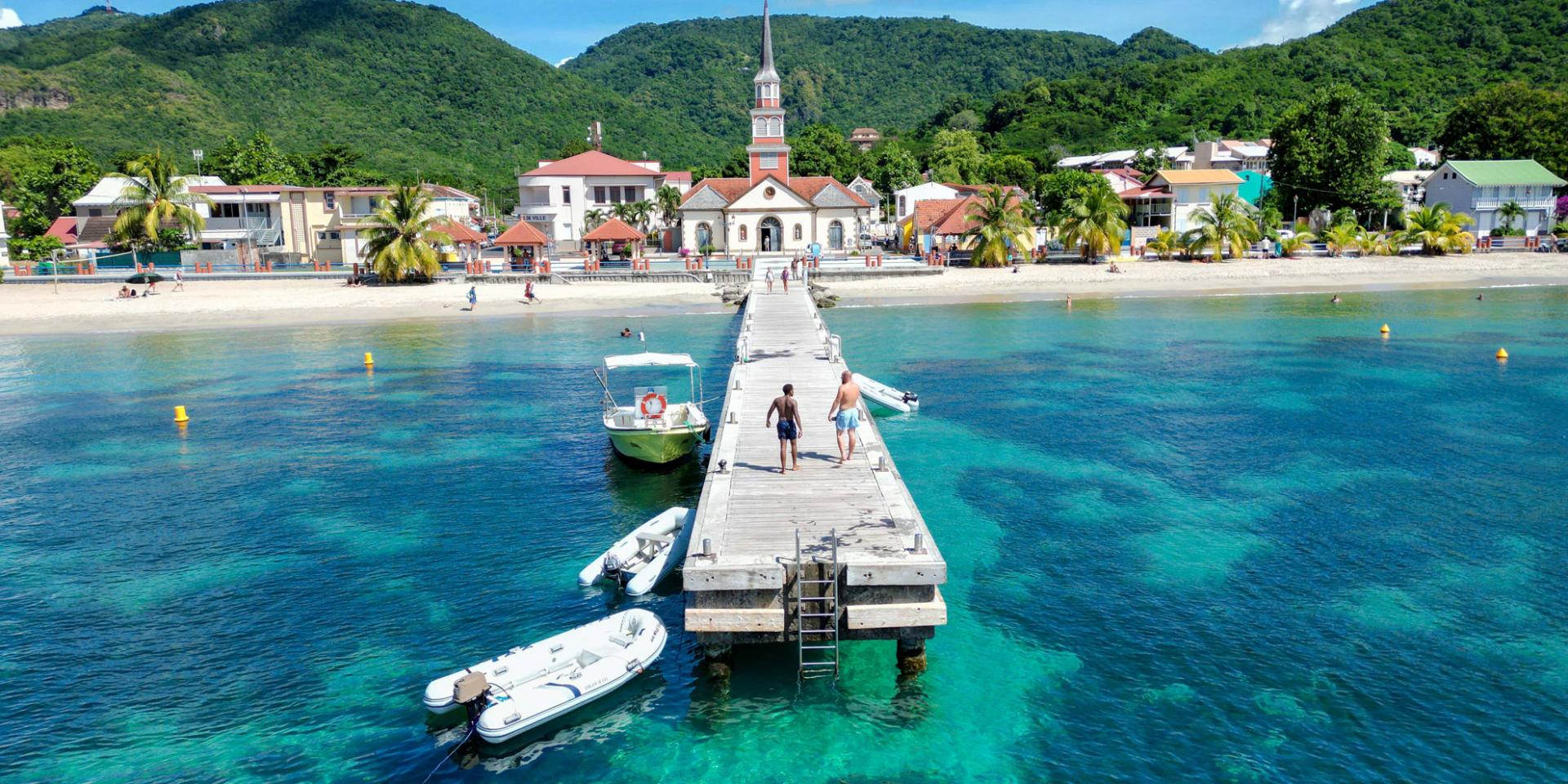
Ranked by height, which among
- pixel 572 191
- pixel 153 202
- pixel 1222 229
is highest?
pixel 572 191

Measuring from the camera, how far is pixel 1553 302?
5353 centimetres

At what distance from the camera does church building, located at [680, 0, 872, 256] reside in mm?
73750

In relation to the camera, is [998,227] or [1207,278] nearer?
[1207,278]

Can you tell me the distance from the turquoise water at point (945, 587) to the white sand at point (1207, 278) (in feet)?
78.2

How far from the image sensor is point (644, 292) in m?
60.7

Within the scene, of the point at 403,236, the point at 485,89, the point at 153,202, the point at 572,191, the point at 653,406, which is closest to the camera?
the point at 653,406

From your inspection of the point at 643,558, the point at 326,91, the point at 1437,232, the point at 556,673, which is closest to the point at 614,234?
the point at 643,558

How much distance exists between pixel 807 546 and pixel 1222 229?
6273 cm

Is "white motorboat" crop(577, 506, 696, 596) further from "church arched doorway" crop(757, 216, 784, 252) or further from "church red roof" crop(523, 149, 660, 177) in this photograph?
"church red roof" crop(523, 149, 660, 177)

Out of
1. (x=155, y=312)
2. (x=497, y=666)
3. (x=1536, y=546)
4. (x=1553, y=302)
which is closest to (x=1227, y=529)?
(x=1536, y=546)

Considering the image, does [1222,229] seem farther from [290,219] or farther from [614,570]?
[290,219]

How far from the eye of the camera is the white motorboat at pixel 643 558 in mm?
16922

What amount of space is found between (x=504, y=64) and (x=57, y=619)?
152 meters

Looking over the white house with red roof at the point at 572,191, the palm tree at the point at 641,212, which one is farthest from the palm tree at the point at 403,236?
the palm tree at the point at 641,212
